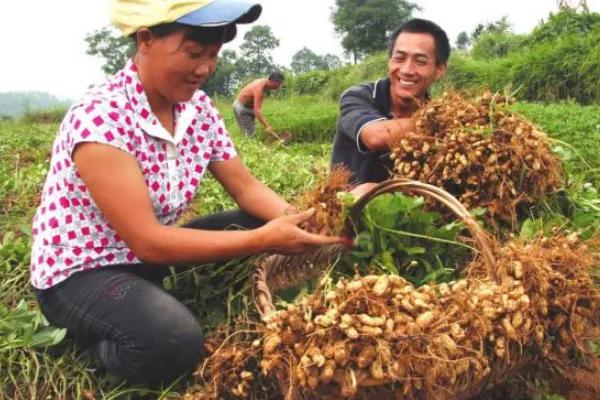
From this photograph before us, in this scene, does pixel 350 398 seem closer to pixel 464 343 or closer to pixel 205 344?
pixel 464 343

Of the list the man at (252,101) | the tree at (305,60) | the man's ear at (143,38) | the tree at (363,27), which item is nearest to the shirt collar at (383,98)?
the man's ear at (143,38)

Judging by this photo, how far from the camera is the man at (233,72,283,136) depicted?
351 inches

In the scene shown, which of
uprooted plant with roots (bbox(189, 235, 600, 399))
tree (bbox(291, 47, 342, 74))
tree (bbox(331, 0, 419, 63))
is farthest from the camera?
tree (bbox(291, 47, 342, 74))

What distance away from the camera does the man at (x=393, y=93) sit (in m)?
2.63

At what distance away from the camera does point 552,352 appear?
1.61 meters

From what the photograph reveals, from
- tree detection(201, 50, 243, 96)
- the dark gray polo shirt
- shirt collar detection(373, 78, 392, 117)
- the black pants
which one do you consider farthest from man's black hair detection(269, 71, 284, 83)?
tree detection(201, 50, 243, 96)

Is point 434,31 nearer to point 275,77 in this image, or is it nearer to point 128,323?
point 128,323

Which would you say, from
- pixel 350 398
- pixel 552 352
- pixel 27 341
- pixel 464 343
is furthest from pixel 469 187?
pixel 27 341

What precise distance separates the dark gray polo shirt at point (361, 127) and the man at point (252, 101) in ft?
19.4

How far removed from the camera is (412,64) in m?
2.67

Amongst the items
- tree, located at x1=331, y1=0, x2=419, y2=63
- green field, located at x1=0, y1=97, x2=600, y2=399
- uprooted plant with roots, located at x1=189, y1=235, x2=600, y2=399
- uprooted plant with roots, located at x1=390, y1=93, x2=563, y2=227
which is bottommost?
green field, located at x1=0, y1=97, x2=600, y2=399

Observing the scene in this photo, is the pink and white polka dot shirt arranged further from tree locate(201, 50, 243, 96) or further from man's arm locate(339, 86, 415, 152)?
tree locate(201, 50, 243, 96)

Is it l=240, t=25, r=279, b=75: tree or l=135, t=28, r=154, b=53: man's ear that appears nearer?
l=135, t=28, r=154, b=53: man's ear

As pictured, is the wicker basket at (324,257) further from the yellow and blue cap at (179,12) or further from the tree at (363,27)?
the tree at (363,27)
